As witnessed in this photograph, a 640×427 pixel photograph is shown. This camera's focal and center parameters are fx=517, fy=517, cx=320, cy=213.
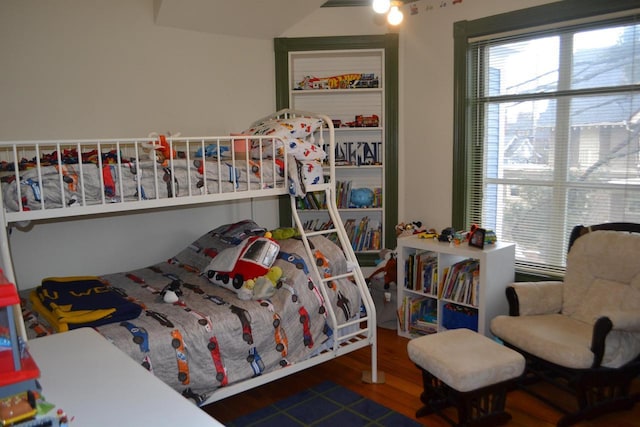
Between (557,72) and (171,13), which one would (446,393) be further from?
(171,13)

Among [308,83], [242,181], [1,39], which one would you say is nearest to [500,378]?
[242,181]

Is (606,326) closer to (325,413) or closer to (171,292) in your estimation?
(325,413)

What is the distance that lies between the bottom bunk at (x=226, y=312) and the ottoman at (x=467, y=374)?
1.58 feet

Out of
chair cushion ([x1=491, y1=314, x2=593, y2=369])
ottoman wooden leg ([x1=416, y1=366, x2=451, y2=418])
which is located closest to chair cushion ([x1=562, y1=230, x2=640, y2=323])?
chair cushion ([x1=491, y1=314, x2=593, y2=369])

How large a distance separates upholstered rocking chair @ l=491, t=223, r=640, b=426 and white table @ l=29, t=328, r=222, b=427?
201 centimetres

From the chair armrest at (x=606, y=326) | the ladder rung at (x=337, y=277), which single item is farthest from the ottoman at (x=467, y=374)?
the ladder rung at (x=337, y=277)

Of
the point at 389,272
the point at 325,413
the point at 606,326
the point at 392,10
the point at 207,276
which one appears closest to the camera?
the point at 606,326

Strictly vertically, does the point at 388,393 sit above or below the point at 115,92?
below

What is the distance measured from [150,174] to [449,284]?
208 cm

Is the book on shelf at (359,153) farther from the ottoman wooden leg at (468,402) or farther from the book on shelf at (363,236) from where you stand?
the ottoman wooden leg at (468,402)

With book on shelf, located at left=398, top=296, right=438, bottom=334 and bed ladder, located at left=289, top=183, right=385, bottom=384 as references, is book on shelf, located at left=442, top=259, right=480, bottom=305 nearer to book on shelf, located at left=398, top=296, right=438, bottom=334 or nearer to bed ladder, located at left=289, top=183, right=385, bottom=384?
book on shelf, located at left=398, top=296, right=438, bottom=334

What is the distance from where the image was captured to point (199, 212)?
13.2 ft

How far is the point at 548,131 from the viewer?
11.4ft

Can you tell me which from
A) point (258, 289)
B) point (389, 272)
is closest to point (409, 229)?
point (389, 272)
